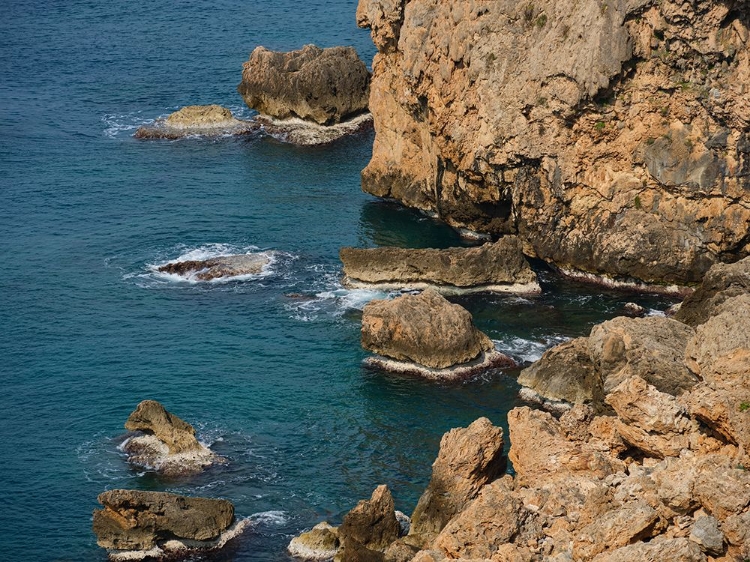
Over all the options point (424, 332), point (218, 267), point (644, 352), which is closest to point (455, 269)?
point (424, 332)

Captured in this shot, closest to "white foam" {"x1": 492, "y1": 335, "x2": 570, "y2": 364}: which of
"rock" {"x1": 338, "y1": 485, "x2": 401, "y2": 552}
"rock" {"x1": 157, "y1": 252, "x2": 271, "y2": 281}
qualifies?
"rock" {"x1": 157, "y1": 252, "x2": 271, "y2": 281}

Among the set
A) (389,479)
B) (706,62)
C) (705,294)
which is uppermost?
(706,62)

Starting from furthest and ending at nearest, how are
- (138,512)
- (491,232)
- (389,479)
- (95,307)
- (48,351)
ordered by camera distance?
(491,232) → (95,307) → (48,351) → (389,479) → (138,512)

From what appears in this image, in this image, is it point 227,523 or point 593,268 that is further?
point 593,268

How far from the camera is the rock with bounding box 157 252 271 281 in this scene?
291 feet

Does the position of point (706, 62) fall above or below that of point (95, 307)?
above

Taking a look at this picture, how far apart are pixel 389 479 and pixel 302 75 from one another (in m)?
63.4

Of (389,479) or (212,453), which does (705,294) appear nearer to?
(389,479)

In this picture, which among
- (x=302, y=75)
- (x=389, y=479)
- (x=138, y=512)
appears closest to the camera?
(x=138, y=512)

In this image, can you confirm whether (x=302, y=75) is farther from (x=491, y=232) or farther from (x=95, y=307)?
(x=95, y=307)

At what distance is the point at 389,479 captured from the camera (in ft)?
207

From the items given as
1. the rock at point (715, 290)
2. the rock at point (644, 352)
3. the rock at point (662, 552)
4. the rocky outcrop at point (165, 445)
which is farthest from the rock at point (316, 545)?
the rock at point (715, 290)

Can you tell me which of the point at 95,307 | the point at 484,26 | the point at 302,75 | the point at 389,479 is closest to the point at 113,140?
the point at 302,75

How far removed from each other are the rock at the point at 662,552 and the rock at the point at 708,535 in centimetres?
43
